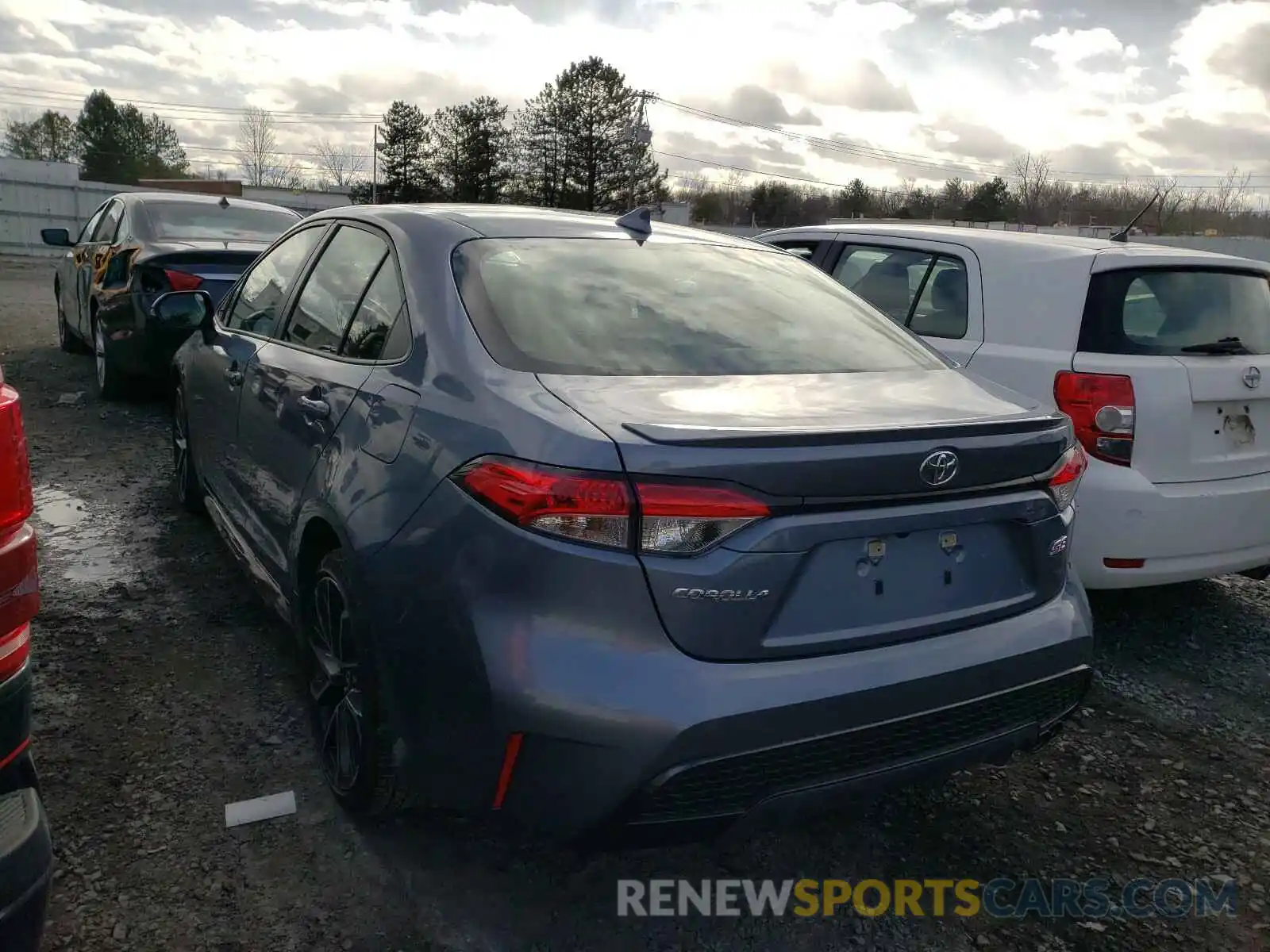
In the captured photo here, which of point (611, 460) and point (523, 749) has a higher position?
point (611, 460)

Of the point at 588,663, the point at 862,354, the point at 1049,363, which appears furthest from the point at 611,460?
the point at 1049,363

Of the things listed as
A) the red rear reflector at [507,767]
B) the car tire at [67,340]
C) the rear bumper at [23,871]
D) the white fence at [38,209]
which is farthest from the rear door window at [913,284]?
the white fence at [38,209]

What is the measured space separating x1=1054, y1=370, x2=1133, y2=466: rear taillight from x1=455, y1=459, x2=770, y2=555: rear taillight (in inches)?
93.7

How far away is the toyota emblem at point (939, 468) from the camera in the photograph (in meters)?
2.08

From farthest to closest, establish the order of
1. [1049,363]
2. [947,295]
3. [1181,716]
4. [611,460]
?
[947,295], [1049,363], [1181,716], [611,460]

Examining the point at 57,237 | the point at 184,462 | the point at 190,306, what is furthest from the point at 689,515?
the point at 57,237

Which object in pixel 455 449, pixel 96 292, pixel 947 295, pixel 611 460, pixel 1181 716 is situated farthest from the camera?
pixel 96 292

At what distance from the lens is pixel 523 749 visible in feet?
6.50

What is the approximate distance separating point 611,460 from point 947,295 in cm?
330

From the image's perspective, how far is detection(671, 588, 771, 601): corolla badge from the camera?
193 cm

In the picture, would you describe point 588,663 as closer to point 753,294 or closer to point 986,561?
point 986,561

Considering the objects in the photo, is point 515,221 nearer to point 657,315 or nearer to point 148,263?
point 657,315

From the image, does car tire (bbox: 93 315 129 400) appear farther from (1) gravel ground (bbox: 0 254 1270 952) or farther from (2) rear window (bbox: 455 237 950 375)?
(2) rear window (bbox: 455 237 950 375)

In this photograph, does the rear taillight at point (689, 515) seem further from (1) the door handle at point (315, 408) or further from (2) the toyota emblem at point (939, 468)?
(1) the door handle at point (315, 408)
